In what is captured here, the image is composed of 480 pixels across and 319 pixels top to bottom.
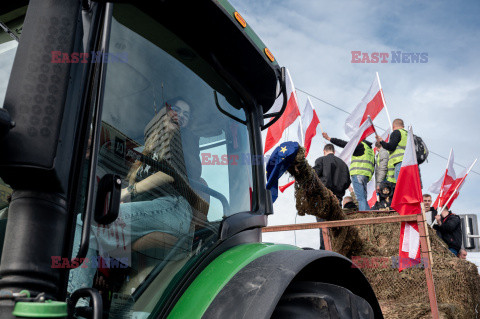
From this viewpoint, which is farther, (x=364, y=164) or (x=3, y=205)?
(x=364, y=164)

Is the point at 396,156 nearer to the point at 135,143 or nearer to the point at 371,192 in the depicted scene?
the point at 371,192

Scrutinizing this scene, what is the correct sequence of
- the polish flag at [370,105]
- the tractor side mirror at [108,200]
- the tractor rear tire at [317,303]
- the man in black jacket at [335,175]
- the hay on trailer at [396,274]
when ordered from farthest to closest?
the polish flag at [370,105]
the man in black jacket at [335,175]
the hay on trailer at [396,274]
the tractor rear tire at [317,303]
the tractor side mirror at [108,200]

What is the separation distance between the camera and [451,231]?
26.2 feet

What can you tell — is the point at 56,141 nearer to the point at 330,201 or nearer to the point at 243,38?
the point at 243,38

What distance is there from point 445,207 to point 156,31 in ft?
27.7

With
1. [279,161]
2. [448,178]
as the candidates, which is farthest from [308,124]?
[279,161]

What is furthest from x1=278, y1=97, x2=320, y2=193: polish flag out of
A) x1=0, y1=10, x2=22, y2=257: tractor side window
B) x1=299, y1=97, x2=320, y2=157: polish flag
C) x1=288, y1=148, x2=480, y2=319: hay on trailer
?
x1=0, y1=10, x2=22, y2=257: tractor side window

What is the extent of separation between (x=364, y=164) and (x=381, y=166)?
29 centimetres

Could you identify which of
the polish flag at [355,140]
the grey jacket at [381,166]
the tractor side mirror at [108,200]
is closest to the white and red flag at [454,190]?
the grey jacket at [381,166]

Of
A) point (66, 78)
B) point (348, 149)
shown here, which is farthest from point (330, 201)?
point (66, 78)

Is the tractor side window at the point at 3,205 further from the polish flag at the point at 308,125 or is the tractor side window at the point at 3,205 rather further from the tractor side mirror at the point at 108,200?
the polish flag at the point at 308,125

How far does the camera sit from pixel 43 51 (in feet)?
4.02

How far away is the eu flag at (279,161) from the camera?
3.14 meters

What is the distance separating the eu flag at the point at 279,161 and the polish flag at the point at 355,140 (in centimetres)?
427
